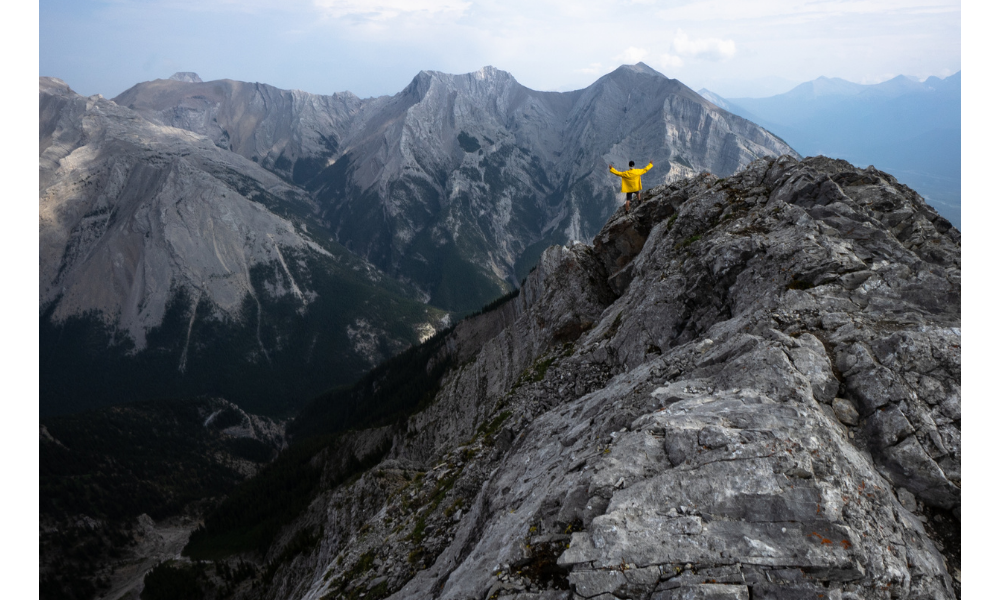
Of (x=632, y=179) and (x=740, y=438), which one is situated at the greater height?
(x=632, y=179)

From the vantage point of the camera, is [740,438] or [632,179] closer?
[740,438]

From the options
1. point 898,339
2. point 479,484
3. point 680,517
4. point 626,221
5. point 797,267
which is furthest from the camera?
point 626,221

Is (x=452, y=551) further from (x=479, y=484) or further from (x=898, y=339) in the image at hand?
(x=898, y=339)

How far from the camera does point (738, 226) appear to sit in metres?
24.4

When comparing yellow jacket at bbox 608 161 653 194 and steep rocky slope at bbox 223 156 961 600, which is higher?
yellow jacket at bbox 608 161 653 194

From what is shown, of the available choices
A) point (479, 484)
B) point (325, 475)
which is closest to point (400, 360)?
point (325, 475)

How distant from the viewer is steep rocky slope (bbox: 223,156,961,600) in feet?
31.7

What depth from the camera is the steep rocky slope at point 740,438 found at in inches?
380

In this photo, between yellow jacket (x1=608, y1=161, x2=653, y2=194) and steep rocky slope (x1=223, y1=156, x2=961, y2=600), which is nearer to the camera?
steep rocky slope (x1=223, y1=156, x2=961, y2=600)

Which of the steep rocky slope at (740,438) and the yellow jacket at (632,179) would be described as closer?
the steep rocky slope at (740,438)

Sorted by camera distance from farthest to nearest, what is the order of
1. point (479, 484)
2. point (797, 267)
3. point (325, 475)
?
point (325, 475) → point (479, 484) → point (797, 267)

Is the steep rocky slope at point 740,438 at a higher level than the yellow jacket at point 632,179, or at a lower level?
lower

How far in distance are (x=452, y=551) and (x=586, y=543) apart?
9.09m

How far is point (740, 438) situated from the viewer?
446 inches
